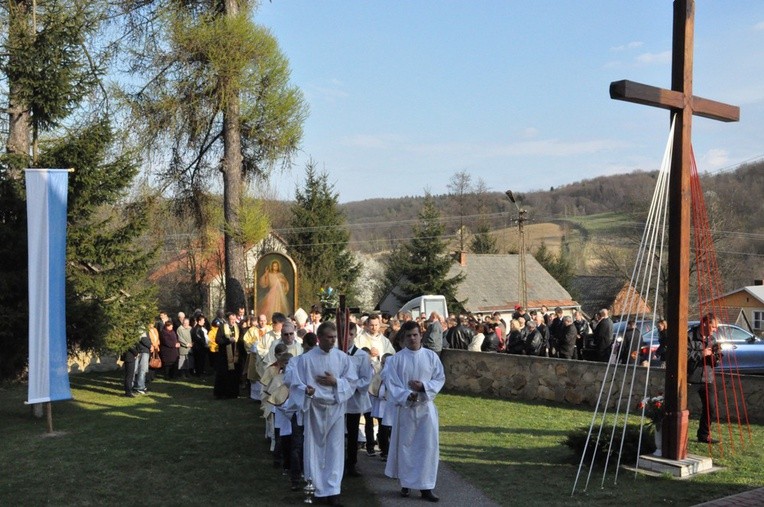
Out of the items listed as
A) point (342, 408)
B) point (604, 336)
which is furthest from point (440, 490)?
point (604, 336)

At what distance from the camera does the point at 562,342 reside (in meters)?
18.1

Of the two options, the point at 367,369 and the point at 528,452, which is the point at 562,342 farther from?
the point at 367,369

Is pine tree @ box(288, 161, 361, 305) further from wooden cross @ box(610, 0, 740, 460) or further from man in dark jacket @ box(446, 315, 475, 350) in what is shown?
wooden cross @ box(610, 0, 740, 460)

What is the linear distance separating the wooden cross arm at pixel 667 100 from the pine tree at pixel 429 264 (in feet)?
124

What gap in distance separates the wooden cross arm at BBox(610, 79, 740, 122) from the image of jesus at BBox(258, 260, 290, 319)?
15.2m

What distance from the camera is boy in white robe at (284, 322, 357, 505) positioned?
28.5 ft

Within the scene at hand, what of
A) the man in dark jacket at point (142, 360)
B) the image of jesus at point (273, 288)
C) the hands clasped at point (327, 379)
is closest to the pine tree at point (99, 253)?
the man in dark jacket at point (142, 360)

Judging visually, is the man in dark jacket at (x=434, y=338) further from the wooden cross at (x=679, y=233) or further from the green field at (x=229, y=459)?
the wooden cross at (x=679, y=233)

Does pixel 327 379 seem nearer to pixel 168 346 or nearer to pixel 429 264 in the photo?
pixel 168 346

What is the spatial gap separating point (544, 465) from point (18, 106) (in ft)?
41.3

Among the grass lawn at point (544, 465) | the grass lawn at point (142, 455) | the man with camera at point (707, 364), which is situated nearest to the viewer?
the grass lawn at point (544, 465)

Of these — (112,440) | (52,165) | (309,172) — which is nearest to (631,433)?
(112,440)

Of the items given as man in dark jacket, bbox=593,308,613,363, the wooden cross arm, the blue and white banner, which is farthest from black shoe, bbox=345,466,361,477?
man in dark jacket, bbox=593,308,613,363

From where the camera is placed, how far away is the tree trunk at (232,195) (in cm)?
2433
